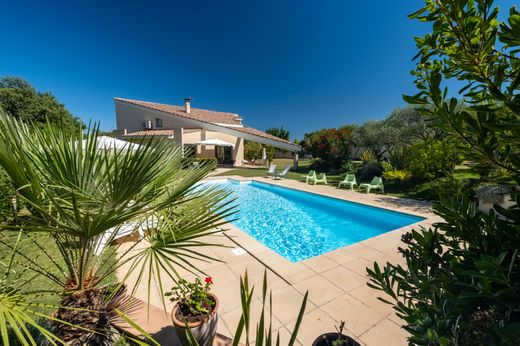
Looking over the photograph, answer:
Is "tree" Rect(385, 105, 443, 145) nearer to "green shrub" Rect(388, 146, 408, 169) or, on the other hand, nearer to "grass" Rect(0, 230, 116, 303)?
"green shrub" Rect(388, 146, 408, 169)

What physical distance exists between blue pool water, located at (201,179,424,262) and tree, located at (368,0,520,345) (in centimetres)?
Result: 554

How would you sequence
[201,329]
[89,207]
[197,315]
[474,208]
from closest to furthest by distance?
1. [474,208]
2. [89,207]
3. [201,329]
4. [197,315]

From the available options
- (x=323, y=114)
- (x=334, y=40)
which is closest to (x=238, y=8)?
(x=334, y=40)

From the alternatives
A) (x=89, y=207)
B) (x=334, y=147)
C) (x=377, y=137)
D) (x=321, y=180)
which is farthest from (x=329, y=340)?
→ (x=377, y=137)

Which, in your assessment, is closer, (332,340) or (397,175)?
(332,340)

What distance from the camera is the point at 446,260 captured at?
1.30 m

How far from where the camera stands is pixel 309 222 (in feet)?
31.8

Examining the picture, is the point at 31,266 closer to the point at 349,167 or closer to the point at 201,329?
the point at 201,329

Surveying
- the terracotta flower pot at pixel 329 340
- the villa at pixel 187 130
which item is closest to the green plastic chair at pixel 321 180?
the villa at pixel 187 130

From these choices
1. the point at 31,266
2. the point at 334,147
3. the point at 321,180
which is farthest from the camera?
the point at 334,147

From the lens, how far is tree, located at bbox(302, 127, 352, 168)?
2072cm

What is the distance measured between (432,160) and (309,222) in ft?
26.0

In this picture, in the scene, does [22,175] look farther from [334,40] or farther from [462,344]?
[334,40]

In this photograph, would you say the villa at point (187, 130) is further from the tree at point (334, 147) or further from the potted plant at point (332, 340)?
the potted plant at point (332, 340)
